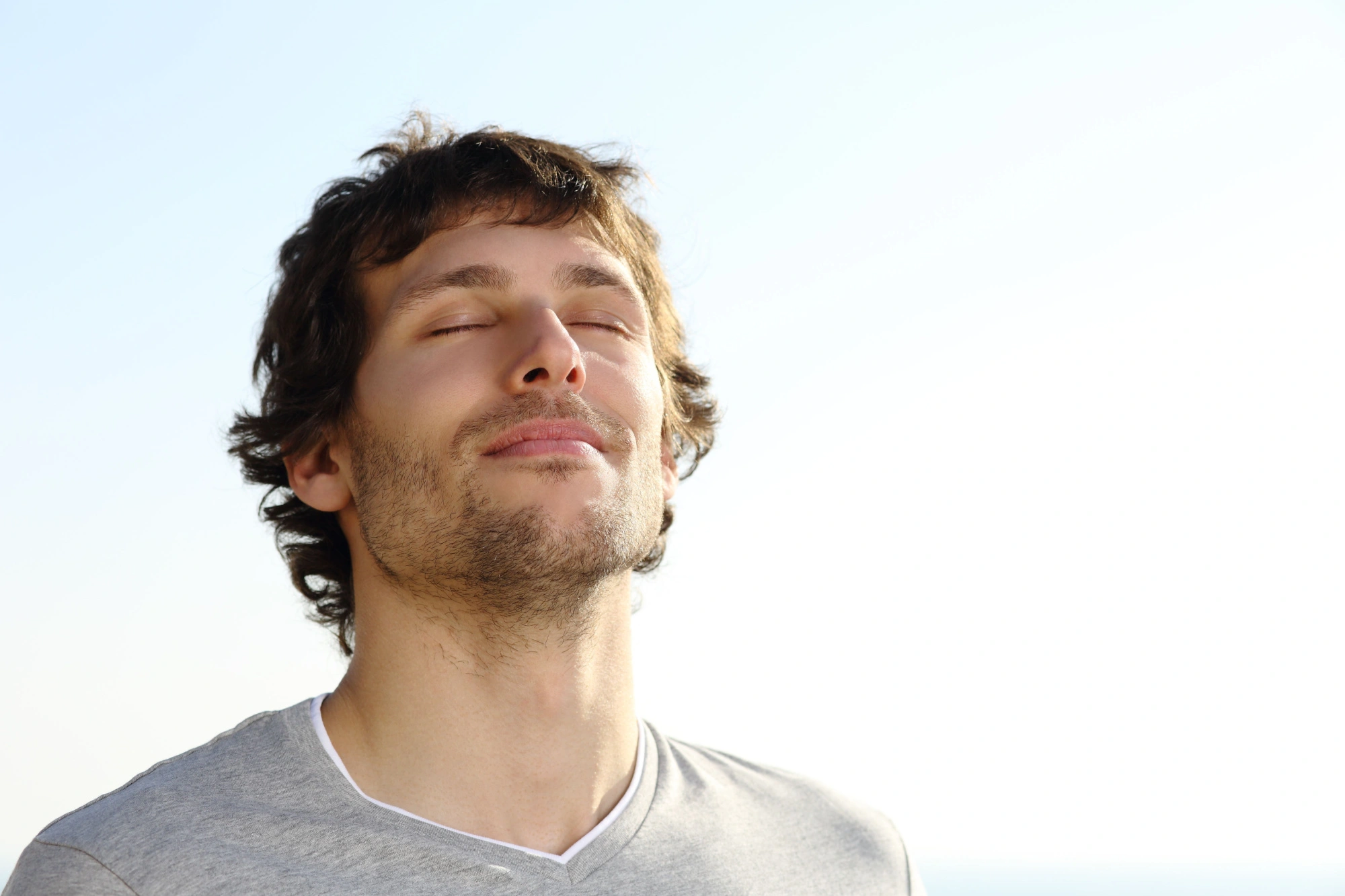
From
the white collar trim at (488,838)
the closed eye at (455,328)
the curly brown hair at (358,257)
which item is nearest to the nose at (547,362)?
the closed eye at (455,328)

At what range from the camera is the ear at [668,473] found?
126 inches

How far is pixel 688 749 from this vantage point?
2.92m

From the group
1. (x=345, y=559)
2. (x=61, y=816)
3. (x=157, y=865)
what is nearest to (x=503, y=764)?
(x=157, y=865)

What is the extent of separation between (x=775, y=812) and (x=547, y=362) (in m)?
1.32

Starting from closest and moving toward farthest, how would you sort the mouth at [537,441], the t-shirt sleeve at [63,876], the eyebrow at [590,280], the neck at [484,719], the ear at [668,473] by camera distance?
the t-shirt sleeve at [63,876]
the neck at [484,719]
the mouth at [537,441]
the eyebrow at [590,280]
the ear at [668,473]

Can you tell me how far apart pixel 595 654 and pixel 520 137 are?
1531 mm

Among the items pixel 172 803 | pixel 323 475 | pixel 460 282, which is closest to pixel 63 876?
pixel 172 803

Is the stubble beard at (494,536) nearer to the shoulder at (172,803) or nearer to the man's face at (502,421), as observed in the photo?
the man's face at (502,421)

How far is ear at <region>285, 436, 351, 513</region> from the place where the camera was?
2.79m

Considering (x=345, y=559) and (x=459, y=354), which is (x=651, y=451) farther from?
(x=345, y=559)

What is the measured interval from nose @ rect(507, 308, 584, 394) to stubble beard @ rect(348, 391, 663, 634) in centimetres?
3

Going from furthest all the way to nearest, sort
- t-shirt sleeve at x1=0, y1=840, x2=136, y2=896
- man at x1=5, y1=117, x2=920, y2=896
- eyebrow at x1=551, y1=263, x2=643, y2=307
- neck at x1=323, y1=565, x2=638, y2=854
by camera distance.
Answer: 1. eyebrow at x1=551, y1=263, x2=643, y2=307
2. neck at x1=323, y1=565, x2=638, y2=854
3. man at x1=5, y1=117, x2=920, y2=896
4. t-shirt sleeve at x1=0, y1=840, x2=136, y2=896

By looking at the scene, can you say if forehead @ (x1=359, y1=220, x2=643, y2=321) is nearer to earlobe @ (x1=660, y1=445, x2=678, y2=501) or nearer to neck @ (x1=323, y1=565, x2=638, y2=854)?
earlobe @ (x1=660, y1=445, x2=678, y2=501)

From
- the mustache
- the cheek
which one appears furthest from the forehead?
the mustache
